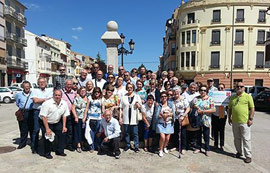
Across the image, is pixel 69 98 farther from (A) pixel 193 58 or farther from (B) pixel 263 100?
(A) pixel 193 58

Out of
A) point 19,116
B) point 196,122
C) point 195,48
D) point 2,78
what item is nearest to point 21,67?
point 2,78

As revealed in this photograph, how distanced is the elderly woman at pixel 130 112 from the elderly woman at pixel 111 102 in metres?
0.13

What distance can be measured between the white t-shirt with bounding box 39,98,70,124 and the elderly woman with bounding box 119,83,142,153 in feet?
4.79

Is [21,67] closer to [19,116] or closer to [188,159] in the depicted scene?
[19,116]

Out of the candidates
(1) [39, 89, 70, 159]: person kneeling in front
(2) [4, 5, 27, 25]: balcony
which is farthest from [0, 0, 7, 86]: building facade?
(1) [39, 89, 70, 159]: person kneeling in front

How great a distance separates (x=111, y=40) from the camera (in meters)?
8.73

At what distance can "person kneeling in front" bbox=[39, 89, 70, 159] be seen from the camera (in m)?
4.55

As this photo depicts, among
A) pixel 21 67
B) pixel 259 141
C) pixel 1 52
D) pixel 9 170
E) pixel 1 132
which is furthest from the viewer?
pixel 21 67

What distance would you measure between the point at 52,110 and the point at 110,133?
1514 mm

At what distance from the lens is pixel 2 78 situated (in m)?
30.4

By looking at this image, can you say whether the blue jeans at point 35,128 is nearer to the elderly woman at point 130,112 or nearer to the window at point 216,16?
the elderly woman at point 130,112

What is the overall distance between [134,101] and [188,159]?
1.96 m

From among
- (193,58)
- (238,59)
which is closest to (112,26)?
(193,58)

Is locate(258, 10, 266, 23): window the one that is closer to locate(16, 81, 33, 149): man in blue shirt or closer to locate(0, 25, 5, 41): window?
locate(16, 81, 33, 149): man in blue shirt
